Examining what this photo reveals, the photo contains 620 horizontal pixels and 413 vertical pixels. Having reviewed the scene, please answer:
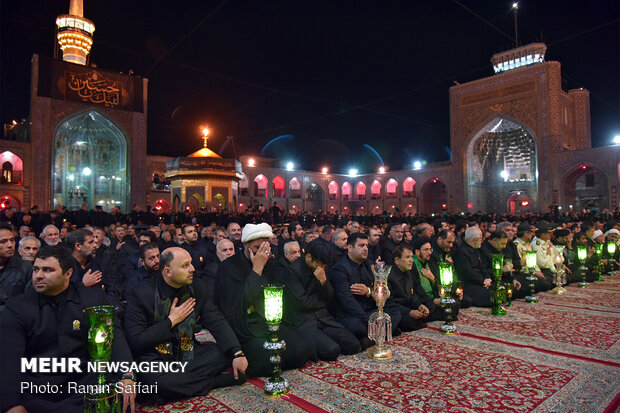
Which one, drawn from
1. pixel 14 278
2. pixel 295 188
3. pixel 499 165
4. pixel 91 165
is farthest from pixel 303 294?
pixel 295 188

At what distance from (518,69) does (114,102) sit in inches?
792

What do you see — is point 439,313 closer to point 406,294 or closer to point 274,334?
point 406,294

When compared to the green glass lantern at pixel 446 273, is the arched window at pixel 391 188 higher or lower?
higher

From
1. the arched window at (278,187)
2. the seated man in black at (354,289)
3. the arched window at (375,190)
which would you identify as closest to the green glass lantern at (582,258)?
the seated man in black at (354,289)

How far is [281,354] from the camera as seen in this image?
9.93 feet

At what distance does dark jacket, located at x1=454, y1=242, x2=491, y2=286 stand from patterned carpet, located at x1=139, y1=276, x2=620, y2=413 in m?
1.07

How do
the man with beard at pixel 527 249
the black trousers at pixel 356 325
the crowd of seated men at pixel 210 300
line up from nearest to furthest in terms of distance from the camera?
the crowd of seated men at pixel 210 300 < the black trousers at pixel 356 325 < the man with beard at pixel 527 249

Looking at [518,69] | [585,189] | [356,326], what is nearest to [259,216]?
[356,326]

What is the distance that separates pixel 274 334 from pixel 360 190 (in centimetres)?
2971

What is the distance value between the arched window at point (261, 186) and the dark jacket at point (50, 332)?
2530 centimetres

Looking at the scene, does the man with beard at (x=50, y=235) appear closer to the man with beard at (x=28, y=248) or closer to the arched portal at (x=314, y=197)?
the man with beard at (x=28, y=248)

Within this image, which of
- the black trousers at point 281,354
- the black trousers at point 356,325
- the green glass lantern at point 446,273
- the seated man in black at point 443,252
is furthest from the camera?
the seated man in black at point 443,252

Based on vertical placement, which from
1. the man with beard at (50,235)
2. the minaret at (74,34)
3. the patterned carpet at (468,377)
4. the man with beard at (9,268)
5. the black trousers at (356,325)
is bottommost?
the patterned carpet at (468,377)

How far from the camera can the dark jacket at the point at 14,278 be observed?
3178mm
